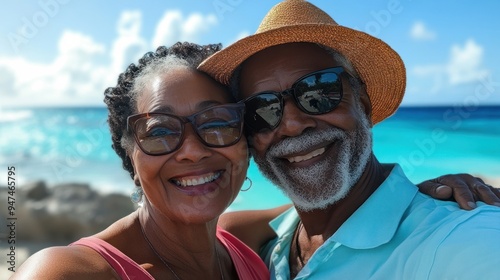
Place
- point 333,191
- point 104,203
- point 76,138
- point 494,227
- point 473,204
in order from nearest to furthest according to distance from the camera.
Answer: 1. point 494,227
2. point 473,204
3. point 333,191
4. point 104,203
5. point 76,138

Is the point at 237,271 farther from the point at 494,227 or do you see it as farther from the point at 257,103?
the point at 494,227

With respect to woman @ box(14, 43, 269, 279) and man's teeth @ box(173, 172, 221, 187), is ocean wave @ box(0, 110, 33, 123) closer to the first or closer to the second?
woman @ box(14, 43, 269, 279)

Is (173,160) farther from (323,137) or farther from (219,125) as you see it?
(323,137)

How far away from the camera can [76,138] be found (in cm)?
3841

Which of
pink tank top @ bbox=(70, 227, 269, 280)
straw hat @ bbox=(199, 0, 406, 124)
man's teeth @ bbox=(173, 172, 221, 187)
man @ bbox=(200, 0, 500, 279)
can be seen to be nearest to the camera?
pink tank top @ bbox=(70, 227, 269, 280)

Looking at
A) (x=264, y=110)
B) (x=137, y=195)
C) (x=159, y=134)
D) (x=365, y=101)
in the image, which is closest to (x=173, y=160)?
(x=159, y=134)

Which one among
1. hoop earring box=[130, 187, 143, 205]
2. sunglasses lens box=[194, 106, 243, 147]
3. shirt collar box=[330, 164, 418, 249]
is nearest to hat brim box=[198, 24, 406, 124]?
sunglasses lens box=[194, 106, 243, 147]

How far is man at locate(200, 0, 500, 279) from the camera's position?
2.73m

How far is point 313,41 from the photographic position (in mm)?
3053

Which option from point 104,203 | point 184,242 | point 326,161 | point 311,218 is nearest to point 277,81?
point 326,161

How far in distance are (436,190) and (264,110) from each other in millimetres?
1035

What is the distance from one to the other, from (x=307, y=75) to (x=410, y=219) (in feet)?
3.22

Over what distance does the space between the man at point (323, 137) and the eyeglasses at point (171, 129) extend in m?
0.29

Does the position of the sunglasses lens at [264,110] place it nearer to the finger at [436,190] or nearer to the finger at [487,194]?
the finger at [436,190]
